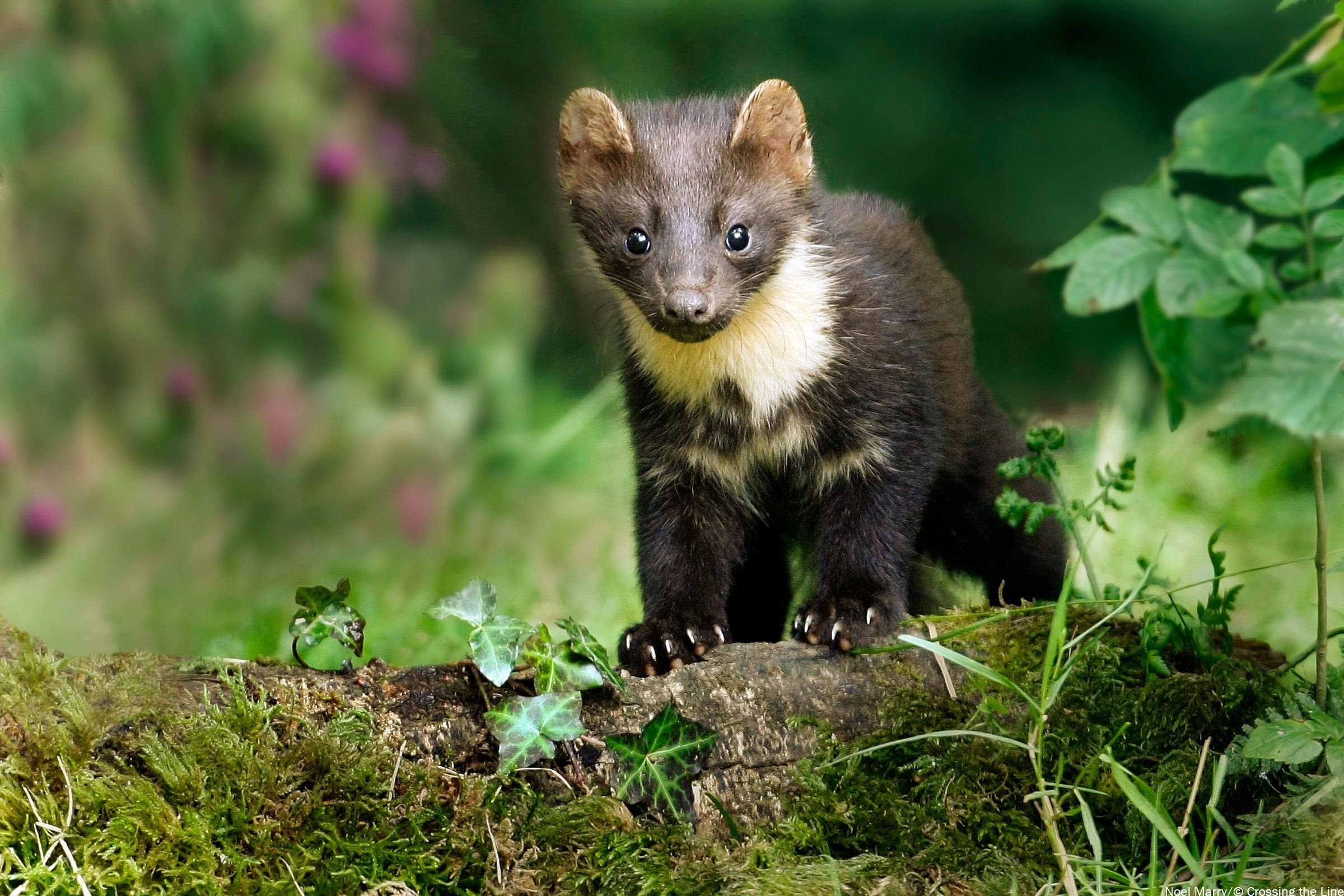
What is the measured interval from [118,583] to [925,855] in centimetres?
365

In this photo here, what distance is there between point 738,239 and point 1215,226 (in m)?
1.63

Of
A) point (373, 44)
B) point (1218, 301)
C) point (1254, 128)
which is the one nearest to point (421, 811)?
point (1218, 301)

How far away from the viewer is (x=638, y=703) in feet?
10.1

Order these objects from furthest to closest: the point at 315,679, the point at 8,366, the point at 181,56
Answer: the point at 181,56, the point at 8,366, the point at 315,679

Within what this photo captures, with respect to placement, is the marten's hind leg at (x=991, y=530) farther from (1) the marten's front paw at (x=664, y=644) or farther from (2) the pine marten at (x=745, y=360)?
(1) the marten's front paw at (x=664, y=644)

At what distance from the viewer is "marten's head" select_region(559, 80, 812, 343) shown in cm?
373

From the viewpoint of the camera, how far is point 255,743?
2.81 m

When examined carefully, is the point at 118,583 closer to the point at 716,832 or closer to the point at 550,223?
the point at 550,223

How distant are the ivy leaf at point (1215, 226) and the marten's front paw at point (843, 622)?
4.47ft

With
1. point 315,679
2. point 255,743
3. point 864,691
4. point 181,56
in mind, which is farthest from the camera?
point 181,56

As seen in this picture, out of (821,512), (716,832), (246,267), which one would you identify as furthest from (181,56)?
(716,832)

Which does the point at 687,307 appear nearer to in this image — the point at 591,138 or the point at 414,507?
the point at 591,138

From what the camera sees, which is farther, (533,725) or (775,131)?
(775,131)

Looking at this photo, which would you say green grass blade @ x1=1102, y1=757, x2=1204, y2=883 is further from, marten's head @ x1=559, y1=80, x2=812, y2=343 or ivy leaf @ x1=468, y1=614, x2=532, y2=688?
marten's head @ x1=559, y1=80, x2=812, y2=343
